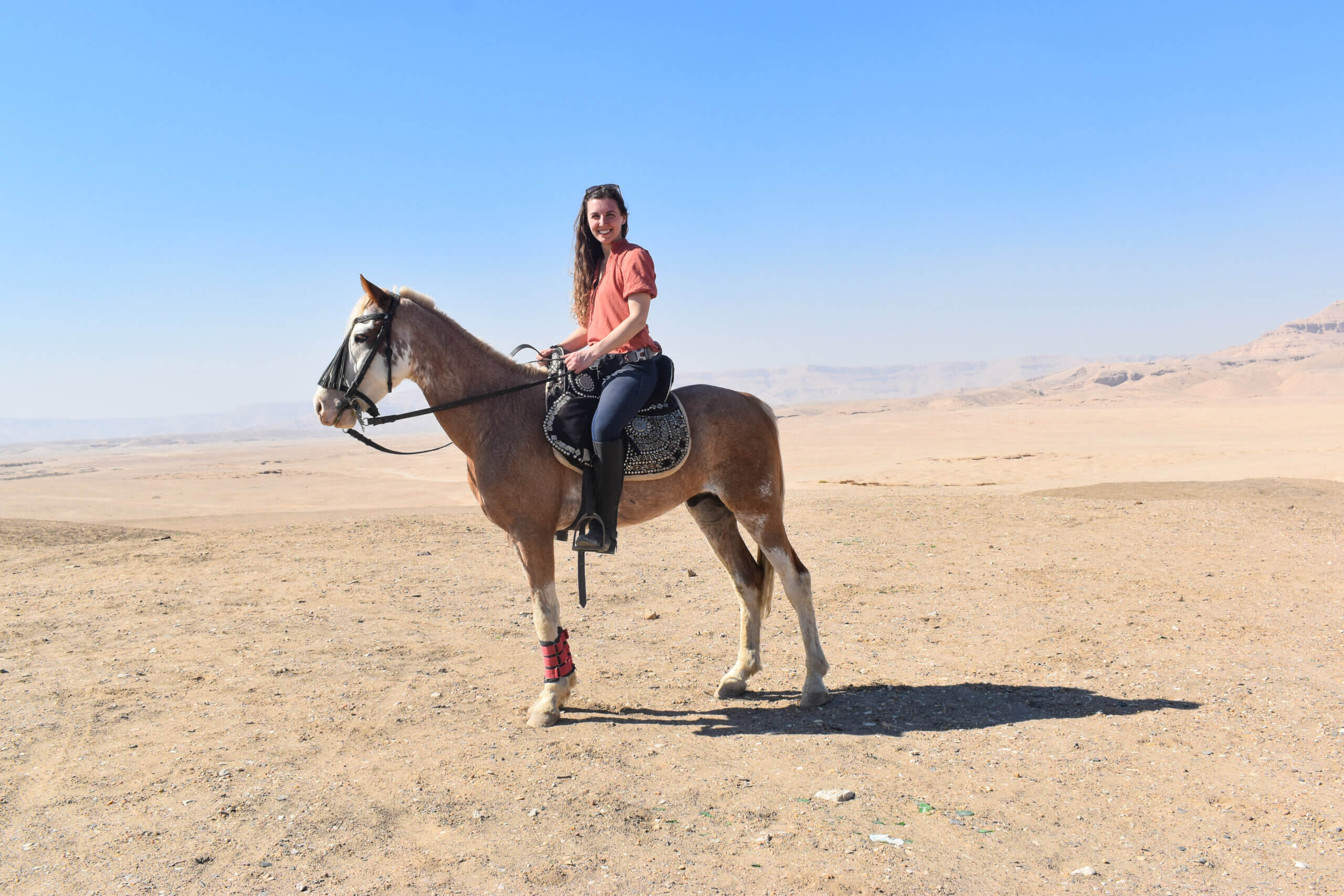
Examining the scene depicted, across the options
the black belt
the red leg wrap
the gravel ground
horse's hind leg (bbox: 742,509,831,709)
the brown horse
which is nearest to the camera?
the gravel ground

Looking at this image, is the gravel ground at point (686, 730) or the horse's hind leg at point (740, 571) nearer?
the gravel ground at point (686, 730)

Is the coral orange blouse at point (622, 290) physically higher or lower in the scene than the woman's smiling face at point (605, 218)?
lower

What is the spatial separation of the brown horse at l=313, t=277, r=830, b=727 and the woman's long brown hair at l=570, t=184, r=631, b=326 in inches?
25.5

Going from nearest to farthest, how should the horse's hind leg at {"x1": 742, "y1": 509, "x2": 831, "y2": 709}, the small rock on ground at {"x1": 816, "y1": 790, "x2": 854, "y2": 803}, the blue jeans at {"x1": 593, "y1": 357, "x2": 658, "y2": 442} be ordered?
the small rock on ground at {"x1": 816, "y1": 790, "x2": 854, "y2": 803}, the blue jeans at {"x1": 593, "y1": 357, "x2": 658, "y2": 442}, the horse's hind leg at {"x1": 742, "y1": 509, "x2": 831, "y2": 709}

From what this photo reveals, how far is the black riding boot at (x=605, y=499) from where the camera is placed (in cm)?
510

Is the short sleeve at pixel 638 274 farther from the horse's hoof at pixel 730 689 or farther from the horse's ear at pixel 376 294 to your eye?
the horse's hoof at pixel 730 689

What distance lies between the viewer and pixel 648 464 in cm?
525

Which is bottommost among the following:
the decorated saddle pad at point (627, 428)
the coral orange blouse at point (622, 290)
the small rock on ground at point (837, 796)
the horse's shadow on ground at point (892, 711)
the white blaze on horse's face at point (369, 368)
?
the horse's shadow on ground at point (892, 711)

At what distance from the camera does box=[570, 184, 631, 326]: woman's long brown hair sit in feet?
18.2

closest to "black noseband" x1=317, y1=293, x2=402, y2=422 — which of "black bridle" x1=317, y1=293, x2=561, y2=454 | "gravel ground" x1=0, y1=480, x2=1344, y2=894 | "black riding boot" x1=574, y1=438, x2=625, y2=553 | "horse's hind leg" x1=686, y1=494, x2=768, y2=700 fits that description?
"black bridle" x1=317, y1=293, x2=561, y2=454

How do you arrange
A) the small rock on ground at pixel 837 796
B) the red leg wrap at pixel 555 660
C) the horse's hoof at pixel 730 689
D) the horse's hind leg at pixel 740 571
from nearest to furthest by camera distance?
the small rock on ground at pixel 837 796 → the red leg wrap at pixel 555 660 → the horse's hoof at pixel 730 689 → the horse's hind leg at pixel 740 571

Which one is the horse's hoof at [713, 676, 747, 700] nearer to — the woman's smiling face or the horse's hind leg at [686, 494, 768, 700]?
the horse's hind leg at [686, 494, 768, 700]

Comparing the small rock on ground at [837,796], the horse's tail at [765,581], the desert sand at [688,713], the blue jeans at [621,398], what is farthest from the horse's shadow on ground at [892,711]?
the blue jeans at [621,398]

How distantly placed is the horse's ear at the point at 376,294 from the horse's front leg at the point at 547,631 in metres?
1.71
